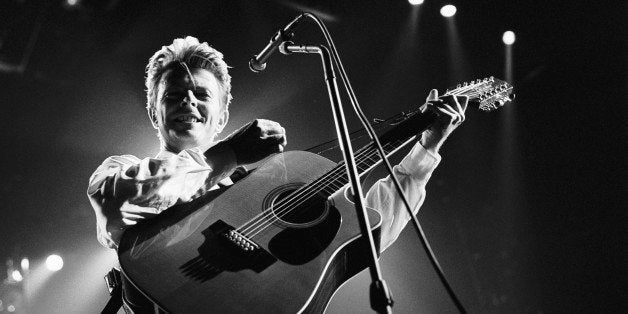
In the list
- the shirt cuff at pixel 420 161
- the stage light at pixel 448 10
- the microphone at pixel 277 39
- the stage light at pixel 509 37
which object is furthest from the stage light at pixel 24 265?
the stage light at pixel 509 37

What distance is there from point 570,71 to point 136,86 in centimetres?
450

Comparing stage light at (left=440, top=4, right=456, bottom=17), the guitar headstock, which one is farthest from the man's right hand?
stage light at (left=440, top=4, right=456, bottom=17)

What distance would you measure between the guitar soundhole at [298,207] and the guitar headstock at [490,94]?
1256 mm

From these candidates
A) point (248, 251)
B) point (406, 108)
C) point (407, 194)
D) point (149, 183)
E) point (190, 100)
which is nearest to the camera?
point (248, 251)

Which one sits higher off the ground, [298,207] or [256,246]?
[298,207]

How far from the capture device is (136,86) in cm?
404

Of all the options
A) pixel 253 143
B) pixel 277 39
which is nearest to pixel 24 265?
pixel 253 143

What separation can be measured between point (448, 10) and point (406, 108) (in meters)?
1.22

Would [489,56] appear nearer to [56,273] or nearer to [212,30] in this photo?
[212,30]

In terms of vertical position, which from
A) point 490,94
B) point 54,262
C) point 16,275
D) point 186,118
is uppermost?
point 490,94

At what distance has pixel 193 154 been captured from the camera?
2.02 m

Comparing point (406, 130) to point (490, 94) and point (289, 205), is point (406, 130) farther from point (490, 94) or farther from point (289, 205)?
point (289, 205)

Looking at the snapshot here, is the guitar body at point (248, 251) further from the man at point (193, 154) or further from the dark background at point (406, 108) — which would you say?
the dark background at point (406, 108)

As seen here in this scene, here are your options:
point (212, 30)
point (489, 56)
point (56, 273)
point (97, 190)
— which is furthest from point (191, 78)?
point (489, 56)
